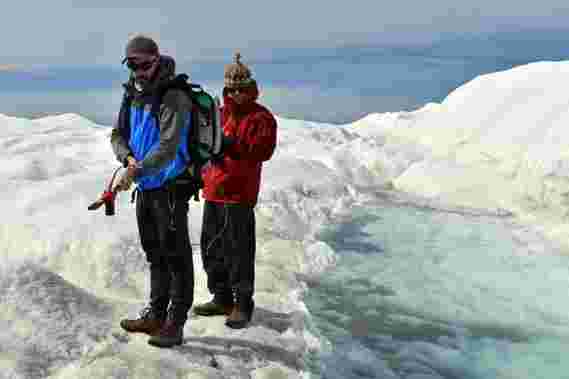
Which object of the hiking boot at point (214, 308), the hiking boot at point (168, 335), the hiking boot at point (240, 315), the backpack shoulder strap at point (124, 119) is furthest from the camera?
the hiking boot at point (214, 308)

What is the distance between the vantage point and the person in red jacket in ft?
15.6

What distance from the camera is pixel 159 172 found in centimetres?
405

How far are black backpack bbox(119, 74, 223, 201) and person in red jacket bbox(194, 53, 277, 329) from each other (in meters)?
0.42

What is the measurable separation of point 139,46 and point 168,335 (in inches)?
88.0

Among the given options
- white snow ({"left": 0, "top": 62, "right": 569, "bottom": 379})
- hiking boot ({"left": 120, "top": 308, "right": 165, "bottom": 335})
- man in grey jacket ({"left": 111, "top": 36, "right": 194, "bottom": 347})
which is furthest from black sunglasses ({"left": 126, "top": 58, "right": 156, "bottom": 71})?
white snow ({"left": 0, "top": 62, "right": 569, "bottom": 379})

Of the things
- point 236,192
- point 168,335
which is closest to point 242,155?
point 236,192

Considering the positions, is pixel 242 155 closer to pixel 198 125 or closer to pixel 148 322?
pixel 198 125

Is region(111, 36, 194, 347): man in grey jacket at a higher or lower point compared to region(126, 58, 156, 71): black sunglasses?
lower

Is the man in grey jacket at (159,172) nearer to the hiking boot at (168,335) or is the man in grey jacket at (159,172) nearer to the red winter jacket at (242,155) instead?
the hiking boot at (168,335)

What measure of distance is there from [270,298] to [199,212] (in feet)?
13.3

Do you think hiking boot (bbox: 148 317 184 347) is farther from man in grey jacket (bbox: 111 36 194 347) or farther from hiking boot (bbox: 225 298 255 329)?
hiking boot (bbox: 225 298 255 329)

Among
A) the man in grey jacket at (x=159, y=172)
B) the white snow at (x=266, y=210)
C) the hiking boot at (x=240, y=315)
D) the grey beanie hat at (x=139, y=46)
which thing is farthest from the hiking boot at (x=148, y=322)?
the grey beanie hat at (x=139, y=46)

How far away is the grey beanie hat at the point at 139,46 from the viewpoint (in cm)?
395

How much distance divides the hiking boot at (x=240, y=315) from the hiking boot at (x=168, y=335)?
66cm
